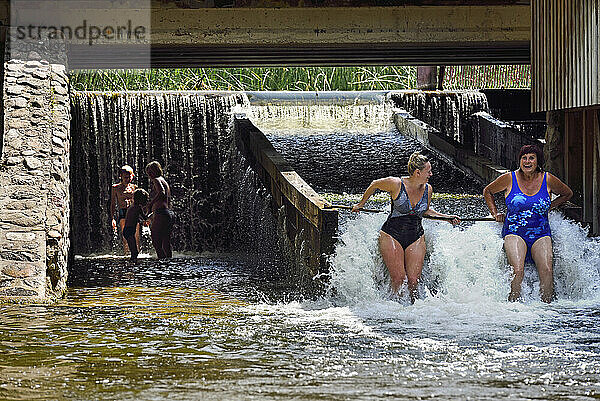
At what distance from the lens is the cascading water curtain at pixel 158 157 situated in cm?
1588

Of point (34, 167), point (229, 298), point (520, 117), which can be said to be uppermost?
point (520, 117)

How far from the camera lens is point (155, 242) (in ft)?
45.7

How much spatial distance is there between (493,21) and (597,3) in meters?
3.59

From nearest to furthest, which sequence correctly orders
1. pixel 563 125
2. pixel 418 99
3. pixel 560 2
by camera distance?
pixel 560 2, pixel 563 125, pixel 418 99

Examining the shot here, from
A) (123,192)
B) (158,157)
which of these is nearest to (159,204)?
(123,192)

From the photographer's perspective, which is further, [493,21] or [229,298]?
[493,21]

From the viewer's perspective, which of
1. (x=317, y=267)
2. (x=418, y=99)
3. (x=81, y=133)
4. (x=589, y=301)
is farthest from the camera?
(x=418, y=99)

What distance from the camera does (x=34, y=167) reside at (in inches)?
407

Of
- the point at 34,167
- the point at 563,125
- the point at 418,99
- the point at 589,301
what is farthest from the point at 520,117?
the point at 34,167

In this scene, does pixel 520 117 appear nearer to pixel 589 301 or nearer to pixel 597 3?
pixel 597 3

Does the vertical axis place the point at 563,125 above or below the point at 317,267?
above

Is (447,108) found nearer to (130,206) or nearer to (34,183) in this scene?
(130,206)

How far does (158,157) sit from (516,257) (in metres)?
8.27

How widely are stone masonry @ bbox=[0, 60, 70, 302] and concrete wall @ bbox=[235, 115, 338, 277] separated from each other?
2.55 m
